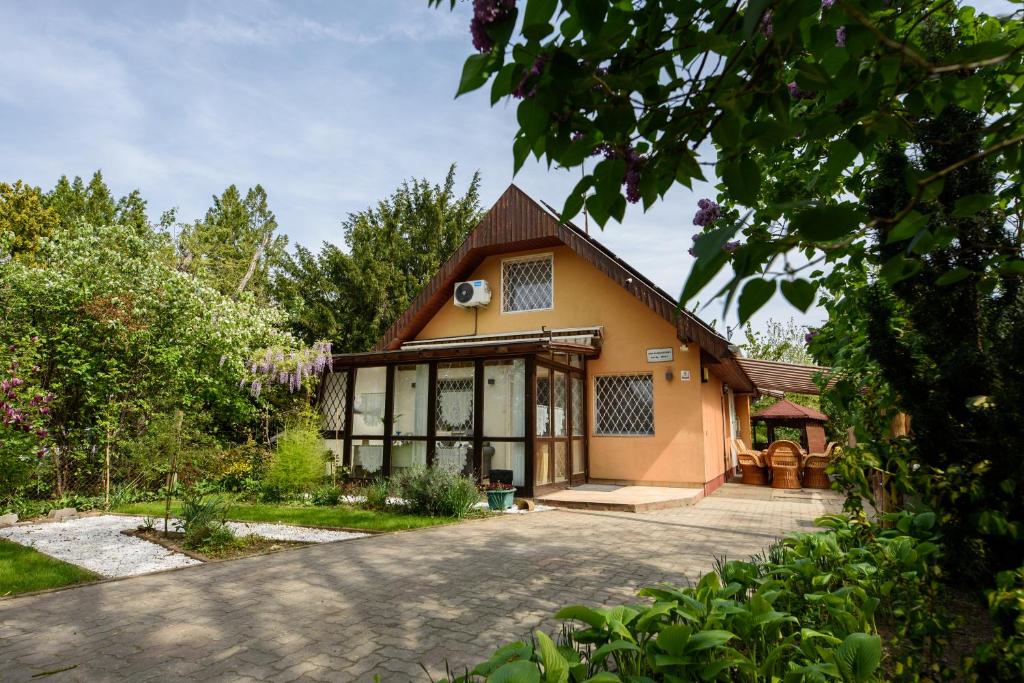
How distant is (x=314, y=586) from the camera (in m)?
4.15

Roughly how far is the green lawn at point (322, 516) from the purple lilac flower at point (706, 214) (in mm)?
5279

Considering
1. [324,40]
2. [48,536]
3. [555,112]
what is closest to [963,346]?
[555,112]

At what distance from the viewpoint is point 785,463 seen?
11984 millimetres

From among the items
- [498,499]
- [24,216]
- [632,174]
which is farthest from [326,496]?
[24,216]

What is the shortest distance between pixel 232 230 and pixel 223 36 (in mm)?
22677

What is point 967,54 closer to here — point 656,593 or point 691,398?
point 656,593

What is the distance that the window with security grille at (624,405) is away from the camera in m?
10.8

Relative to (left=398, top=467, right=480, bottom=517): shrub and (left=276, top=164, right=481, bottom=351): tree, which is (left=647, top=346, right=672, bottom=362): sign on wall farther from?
(left=276, top=164, right=481, bottom=351): tree

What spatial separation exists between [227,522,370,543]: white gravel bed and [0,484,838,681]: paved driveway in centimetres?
48

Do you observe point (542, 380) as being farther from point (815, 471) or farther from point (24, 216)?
point (24, 216)

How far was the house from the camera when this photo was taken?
9.75 meters

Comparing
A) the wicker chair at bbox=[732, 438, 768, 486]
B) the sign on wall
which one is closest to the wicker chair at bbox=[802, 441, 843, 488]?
the wicker chair at bbox=[732, 438, 768, 486]

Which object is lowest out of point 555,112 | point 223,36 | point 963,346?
point 963,346

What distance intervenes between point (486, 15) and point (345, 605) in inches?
148
